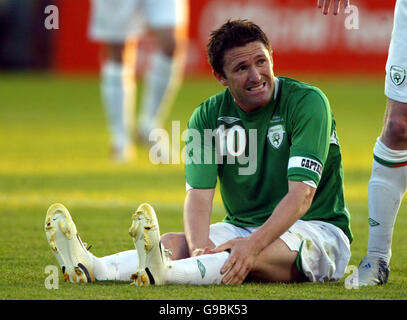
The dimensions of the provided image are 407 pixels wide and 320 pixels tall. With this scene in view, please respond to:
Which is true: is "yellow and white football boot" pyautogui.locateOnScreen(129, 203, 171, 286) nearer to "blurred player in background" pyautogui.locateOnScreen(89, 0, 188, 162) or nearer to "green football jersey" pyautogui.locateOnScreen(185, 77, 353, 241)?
"green football jersey" pyautogui.locateOnScreen(185, 77, 353, 241)

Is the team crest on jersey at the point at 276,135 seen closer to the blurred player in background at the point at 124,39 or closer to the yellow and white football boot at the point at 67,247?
the yellow and white football boot at the point at 67,247

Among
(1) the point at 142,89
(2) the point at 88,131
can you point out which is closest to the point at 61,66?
(1) the point at 142,89

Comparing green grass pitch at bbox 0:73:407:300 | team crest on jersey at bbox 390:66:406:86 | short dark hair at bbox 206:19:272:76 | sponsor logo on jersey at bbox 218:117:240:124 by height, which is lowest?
green grass pitch at bbox 0:73:407:300

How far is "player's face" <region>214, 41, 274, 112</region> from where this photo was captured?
158 inches

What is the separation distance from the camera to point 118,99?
868 centimetres

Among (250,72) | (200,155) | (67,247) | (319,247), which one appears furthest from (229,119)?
(67,247)

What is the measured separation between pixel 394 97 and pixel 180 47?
514 cm

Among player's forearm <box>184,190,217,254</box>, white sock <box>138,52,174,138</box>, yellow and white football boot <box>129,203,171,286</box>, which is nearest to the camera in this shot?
yellow and white football boot <box>129,203,171,286</box>

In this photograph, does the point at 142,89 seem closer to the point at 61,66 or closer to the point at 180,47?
the point at 61,66

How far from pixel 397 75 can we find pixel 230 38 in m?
0.71

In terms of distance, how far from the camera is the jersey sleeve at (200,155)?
4.16 m

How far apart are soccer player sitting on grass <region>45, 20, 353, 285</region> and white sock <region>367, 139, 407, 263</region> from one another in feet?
0.43

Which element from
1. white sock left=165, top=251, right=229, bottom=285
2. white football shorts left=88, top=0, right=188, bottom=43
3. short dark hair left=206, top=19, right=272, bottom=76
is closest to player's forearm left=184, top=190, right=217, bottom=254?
white sock left=165, top=251, right=229, bottom=285
